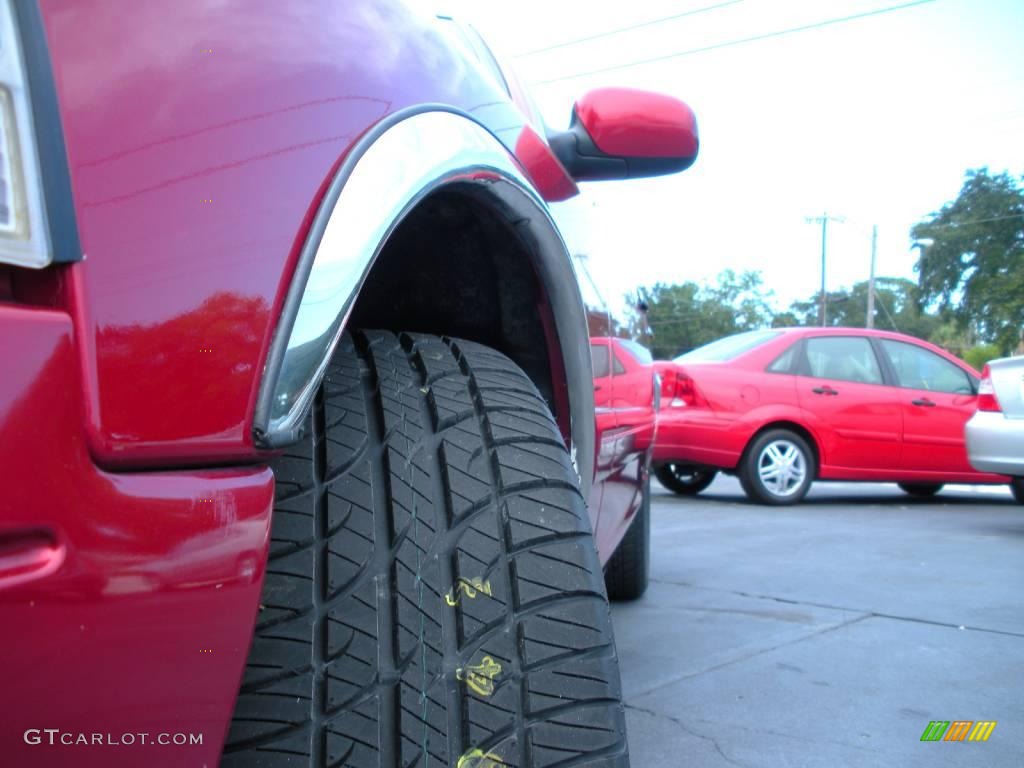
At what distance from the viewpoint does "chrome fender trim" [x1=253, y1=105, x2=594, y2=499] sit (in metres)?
0.86

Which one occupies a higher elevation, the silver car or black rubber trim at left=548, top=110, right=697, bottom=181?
black rubber trim at left=548, top=110, right=697, bottom=181

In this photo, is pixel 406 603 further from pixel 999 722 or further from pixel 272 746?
pixel 999 722

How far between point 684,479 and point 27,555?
752 centimetres

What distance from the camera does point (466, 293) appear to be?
1634mm

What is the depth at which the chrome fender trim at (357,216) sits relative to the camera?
864 mm

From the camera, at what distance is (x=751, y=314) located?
195 ft

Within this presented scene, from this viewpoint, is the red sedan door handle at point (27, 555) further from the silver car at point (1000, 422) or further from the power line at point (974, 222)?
the power line at point (974, 222)

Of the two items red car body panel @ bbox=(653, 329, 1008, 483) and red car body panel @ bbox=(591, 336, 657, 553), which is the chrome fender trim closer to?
red car body panel @ bbox=(591, 336, 657, 553)

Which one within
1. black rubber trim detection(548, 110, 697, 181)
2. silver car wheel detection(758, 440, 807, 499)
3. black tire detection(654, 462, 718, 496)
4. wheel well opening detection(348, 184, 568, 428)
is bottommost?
black tire detection(654, 462, 718, 496)

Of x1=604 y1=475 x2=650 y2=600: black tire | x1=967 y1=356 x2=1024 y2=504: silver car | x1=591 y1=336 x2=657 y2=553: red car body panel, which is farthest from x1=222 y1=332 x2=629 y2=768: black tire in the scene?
x1=967 y1=356 x2=1024 y2=504: silver car

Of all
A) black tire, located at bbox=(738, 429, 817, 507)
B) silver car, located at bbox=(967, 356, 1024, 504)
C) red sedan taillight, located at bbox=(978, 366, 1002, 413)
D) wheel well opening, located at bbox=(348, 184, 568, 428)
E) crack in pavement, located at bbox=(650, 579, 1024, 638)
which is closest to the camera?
wheel well opening, located at bbox=(348, 184, 568, 428)

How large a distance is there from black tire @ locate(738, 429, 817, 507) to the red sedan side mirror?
5436 mm

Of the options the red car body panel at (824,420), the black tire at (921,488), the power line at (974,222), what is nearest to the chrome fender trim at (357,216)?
the red car body panel at (824,420)

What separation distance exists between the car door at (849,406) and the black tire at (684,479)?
1.06 m
